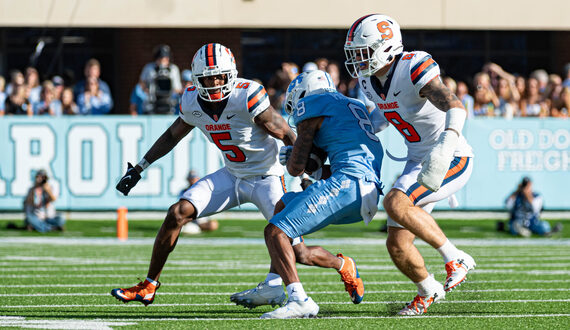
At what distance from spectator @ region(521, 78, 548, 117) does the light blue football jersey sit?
1067 centimetres

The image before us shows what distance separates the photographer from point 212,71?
6.78m

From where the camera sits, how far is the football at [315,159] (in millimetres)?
6285

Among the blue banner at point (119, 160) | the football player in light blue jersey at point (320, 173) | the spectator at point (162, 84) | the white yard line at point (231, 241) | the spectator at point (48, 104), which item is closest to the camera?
the football player in light blue jersey at point (320, 173)

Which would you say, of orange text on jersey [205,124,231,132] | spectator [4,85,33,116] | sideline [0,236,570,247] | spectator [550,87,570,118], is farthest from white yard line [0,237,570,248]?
orange text on jersey [205,124,231,132]

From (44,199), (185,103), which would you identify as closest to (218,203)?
(185,103)

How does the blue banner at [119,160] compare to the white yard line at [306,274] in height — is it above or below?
above

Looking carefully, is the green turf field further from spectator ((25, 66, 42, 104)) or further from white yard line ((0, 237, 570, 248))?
spectator ((25, 66, 42, 104))

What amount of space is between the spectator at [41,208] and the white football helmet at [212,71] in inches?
314

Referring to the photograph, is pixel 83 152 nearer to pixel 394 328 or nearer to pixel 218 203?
pixel 218 203

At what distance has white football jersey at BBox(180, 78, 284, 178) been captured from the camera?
22.6 feet

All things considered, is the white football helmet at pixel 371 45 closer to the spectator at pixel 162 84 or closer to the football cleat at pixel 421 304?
the football cleat at pixel 421 304

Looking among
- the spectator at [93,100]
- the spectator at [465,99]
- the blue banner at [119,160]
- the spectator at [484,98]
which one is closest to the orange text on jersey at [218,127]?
the blue banner at [119,160]

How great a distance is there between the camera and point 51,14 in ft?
59.0

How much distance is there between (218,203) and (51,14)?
472 inches
